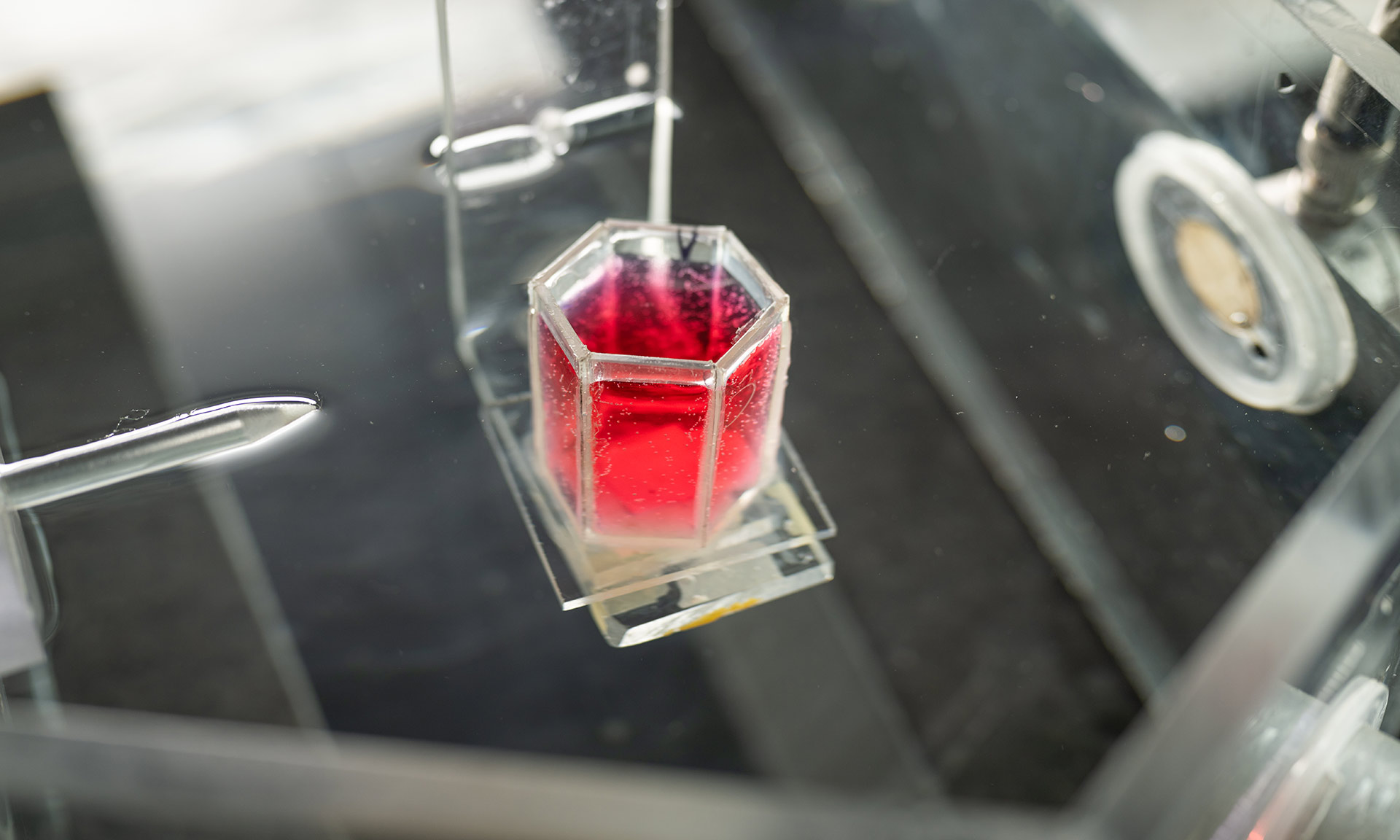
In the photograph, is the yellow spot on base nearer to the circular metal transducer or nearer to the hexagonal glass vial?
the hexagonal glass vial

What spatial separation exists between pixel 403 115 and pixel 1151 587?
1.65 ft

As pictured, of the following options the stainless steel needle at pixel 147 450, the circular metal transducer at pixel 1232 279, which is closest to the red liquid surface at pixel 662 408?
the stainless steel needle at pixel 147 450

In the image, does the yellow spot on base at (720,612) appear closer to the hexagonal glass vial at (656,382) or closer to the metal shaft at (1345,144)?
the hexagonal glass vial at (656,382)

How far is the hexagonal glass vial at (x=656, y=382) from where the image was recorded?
44cm

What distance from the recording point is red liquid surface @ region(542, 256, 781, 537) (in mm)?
453

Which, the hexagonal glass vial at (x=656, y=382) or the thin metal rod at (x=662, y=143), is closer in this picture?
the hexagonal glass vial at (x=656, y=382)

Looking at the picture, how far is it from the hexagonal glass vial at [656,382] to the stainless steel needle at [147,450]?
11 cm

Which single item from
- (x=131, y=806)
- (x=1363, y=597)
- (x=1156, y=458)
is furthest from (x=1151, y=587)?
(x=131, y=806)

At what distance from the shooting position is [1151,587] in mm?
749

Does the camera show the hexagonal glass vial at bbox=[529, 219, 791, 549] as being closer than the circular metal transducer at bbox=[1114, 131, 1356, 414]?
Yes

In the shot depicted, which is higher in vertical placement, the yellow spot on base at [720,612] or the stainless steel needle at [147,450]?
the stainless steel needle at [147,450]

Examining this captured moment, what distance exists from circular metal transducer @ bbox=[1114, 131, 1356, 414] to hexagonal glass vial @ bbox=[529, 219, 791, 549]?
9.6 inches

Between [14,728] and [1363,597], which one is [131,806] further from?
[1363,597]

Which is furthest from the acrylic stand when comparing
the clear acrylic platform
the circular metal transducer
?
the circular metal transducer
